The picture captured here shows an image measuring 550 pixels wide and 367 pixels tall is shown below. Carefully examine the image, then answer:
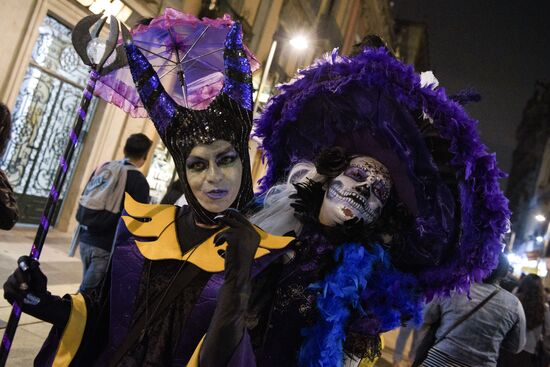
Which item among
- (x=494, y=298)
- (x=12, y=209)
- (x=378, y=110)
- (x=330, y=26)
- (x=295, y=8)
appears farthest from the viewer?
(x=330, y=26)

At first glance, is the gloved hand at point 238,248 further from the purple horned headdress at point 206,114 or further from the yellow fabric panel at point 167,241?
the purple horned headdress at point 206,114

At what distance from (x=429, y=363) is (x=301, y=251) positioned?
2694 mm

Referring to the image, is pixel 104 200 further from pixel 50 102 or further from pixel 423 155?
pixel 50 102

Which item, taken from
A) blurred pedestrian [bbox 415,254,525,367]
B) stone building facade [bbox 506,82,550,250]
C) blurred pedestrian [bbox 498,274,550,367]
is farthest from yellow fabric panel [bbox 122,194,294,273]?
stone building facade [bbox 506,82,550,250]

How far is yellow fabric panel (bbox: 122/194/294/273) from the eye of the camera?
5.60 ft

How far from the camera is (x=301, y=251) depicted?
2.09 meters

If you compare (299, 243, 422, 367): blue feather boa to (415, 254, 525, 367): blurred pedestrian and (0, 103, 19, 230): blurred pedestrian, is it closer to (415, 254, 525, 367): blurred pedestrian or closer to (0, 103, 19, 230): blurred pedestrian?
(0, 103, 19, 230): blurred pedestrian

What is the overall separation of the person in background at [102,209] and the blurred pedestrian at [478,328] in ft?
9.18

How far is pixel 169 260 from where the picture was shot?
1.79 metres

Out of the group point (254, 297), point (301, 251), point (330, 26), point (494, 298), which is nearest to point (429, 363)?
point (494, 298)

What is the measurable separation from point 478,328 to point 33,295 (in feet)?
11.5

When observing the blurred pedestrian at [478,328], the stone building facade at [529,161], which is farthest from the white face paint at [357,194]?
the stone building facade at [529,161]

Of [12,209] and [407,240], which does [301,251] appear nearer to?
[407,240]

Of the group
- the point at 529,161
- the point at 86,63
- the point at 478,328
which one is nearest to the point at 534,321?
the point at 478,328
